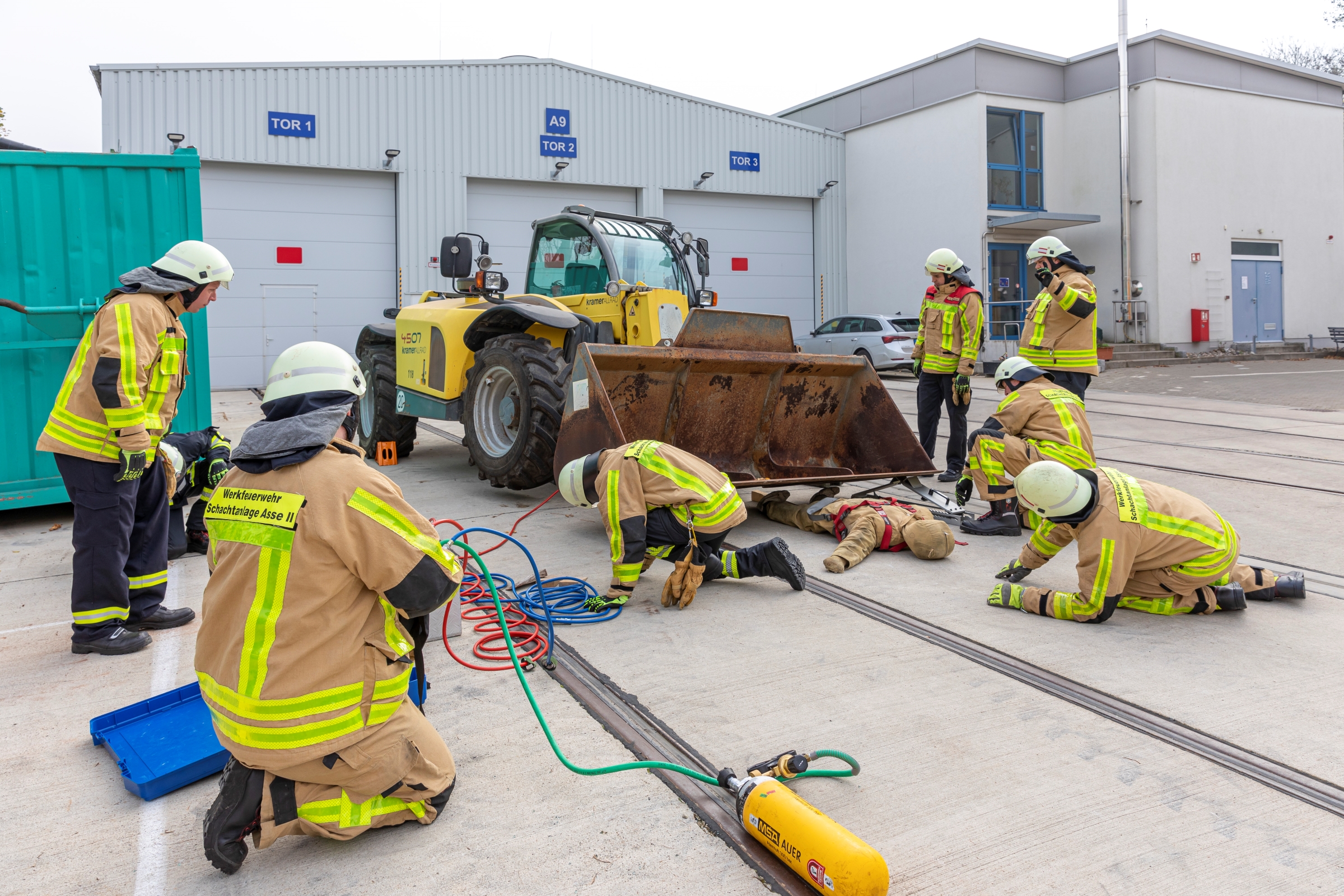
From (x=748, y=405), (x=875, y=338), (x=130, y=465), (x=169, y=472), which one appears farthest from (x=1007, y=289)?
(x=130, y=465)

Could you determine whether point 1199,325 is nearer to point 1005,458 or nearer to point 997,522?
point 997,522

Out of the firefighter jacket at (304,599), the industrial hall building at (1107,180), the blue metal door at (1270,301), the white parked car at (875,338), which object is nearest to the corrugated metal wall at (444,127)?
the industrial hall building at (1107,180)

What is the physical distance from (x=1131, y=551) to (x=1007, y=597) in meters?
0.63

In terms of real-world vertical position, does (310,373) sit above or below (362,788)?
above

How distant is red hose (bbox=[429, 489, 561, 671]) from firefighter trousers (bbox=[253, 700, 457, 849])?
117 centimetres

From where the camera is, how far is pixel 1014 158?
22.0m

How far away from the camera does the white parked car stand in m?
18.5

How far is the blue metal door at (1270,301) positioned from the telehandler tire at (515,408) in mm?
22509

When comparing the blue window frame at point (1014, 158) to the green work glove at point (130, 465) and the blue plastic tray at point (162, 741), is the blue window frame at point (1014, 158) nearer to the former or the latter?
the green work glove at point (130, 465)

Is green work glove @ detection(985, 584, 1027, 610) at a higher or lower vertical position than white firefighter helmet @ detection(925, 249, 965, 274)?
lower

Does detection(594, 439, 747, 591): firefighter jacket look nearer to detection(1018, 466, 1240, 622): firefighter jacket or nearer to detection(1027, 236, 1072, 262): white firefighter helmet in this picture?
detection(1018, 466, 1240, 622): firefighter jacket

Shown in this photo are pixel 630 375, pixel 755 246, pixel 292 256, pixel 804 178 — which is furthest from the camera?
pixel 804 178

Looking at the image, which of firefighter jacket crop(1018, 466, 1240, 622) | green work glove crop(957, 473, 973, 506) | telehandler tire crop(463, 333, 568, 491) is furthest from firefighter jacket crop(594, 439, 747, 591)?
green work glove crop(957, 473, 973, 506)

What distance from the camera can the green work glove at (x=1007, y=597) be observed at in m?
4.46
